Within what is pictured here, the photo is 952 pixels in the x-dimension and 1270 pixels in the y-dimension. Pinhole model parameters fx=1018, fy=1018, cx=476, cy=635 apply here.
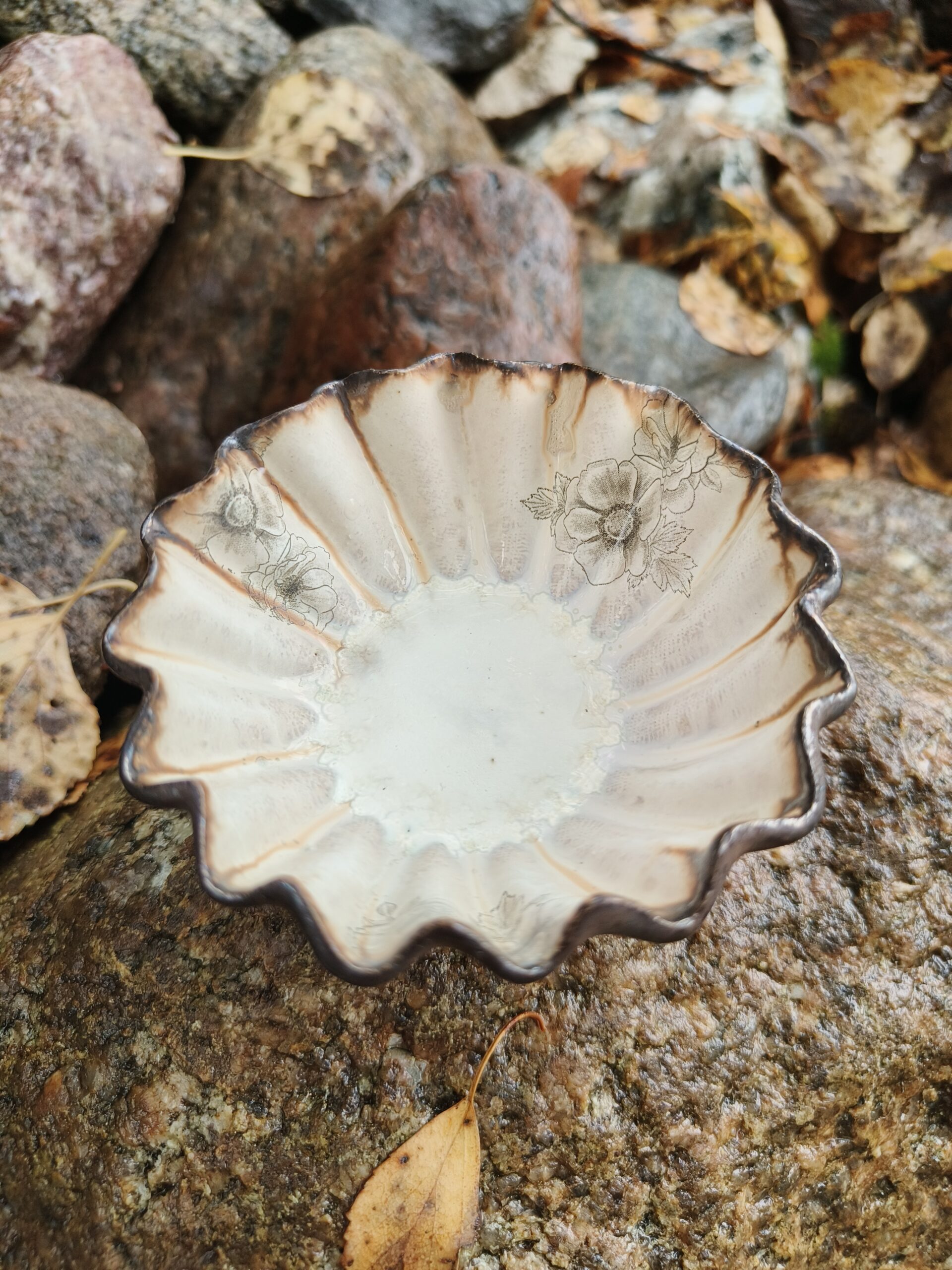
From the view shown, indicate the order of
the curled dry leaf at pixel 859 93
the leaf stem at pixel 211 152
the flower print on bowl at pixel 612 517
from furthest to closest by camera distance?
the curled dry leaf at pixel 859 93 < the leaf stem at pixel 211 152 < the flower print on bowl at pixel 612 517

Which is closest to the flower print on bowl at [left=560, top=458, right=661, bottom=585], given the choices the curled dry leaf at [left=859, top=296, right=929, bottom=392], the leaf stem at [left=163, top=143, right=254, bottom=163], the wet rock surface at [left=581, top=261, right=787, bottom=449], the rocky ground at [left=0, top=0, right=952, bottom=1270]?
the rocky ground at [left=0, top=0, right=952, bottom=1270]

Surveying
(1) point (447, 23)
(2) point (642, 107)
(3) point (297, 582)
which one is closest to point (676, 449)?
(3) point (297, 582)

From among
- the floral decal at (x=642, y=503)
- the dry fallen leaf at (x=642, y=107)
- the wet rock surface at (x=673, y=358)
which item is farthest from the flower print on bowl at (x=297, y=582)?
the dry fallen leaf at (x=642, y=107)

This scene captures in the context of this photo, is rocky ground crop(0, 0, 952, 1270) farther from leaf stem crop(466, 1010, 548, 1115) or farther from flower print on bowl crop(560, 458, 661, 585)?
flower print on bowl crop(560, 458, 661, 585)

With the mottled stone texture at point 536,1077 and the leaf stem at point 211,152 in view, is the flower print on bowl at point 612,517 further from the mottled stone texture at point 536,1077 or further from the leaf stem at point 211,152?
the leaf stem at point 211,152

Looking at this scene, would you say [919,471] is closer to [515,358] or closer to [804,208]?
[804,208]
